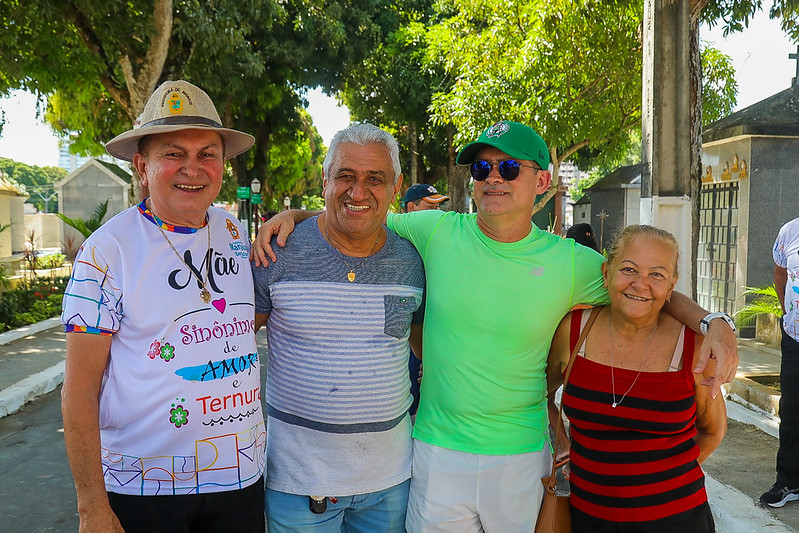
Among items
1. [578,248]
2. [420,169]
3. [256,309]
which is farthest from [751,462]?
[420,169]

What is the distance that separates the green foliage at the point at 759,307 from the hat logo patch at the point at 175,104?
23.7 feet

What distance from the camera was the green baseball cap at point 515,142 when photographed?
2646mm

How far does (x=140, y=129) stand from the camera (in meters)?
2.20

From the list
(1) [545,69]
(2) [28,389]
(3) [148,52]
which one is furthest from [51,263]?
(1) [545,69]

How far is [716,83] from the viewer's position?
1297cm

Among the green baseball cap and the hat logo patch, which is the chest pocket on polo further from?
A: the hat logo patch

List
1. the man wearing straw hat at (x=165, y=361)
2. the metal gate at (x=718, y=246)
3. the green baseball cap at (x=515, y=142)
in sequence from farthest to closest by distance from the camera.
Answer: the metal gate at (x=718, y=246), the green baseball cap at (x=515, y=142), the man wearing straw hat at (x=165, y=361)

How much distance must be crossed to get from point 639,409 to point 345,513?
117 cm

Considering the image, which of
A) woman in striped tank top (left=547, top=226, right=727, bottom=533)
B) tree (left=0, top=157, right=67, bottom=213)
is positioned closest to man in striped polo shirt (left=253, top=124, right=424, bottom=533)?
woman in striped tank top (left=547, top=226, right=727, bottom=533)

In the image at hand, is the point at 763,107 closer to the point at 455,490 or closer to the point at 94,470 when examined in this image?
the point at 455,490

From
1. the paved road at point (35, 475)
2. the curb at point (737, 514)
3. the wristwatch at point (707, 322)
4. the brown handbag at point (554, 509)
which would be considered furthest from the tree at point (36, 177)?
the wristwatch at point (707, 322)

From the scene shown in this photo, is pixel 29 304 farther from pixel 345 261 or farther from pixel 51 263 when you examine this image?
pixel 345 261

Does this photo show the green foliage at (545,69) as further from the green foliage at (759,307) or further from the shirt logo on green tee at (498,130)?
the shirt logo on green tee at (498,130)

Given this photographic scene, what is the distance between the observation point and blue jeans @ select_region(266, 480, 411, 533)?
2375 millimetres
